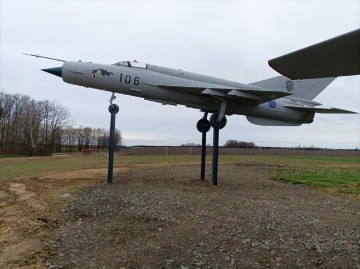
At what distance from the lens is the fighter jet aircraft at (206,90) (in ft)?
39.1

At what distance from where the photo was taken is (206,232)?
623 centimetres

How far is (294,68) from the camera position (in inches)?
90.7

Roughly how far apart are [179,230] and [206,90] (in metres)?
6.75

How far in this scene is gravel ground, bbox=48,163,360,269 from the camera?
511 centimetres

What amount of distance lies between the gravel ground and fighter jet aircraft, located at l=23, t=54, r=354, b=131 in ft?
13.0

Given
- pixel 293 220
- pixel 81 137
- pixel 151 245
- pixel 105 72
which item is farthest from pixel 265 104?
pixel 81 137

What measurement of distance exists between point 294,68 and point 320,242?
14.5 feet

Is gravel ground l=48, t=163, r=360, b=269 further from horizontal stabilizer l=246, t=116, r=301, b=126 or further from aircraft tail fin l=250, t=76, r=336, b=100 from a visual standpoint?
aircraft tail fin l=250, t=76, r=336, b=100

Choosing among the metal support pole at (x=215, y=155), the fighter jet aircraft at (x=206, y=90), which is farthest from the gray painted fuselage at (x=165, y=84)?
the metal support pole at (x=215, y=155)

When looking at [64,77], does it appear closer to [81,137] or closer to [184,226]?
[184,226]

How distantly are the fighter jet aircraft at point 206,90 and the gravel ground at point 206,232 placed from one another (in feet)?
13.0

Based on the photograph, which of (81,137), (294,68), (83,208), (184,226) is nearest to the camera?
(294,68)

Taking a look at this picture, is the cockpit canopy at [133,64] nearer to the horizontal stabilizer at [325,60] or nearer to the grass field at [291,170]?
the grass field at [291,170]

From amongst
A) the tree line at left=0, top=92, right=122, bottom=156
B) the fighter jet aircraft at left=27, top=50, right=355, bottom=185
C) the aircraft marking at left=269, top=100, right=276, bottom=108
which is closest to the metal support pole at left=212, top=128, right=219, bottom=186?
the fighter jet aircraft at left=27, top=50, right=355, bottom=185
